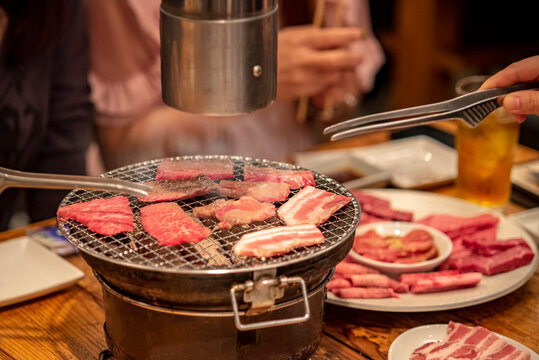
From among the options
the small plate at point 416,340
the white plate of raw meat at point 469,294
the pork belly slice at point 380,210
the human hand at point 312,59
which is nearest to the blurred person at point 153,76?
the human hand at point 312,59

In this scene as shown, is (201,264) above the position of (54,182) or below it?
below

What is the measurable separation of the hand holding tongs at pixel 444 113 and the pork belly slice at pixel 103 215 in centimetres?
51

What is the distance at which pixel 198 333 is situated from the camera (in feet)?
4.54

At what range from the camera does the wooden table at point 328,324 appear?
1.66 meters

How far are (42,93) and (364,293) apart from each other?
1650 millimetres

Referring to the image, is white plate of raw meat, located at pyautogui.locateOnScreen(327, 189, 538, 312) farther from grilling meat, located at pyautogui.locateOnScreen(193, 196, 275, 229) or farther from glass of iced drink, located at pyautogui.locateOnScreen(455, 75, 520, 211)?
grilling meat, located at pyautogui.locateOnScreen(193, 196, 275, 229)

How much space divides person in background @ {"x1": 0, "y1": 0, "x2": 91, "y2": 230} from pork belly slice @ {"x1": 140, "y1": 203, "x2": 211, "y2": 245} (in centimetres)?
130

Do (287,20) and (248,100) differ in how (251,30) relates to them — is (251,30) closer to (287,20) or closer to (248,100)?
(248,100)

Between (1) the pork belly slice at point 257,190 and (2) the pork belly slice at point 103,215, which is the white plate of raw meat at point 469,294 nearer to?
(1) the pork belly slice at point 257,190

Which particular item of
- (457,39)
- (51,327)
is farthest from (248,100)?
(457,39)

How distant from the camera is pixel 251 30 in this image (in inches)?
53.4

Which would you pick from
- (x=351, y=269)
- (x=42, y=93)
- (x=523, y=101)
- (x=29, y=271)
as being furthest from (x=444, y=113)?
(x=42, y=93)

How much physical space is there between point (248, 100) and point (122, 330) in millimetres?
561

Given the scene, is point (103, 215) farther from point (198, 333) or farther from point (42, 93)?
point (42, 93)
